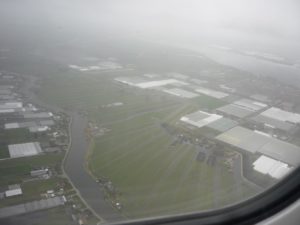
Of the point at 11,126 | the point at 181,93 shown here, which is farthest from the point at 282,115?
the point at 11,126

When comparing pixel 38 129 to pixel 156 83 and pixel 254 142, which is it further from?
pixel 156 83

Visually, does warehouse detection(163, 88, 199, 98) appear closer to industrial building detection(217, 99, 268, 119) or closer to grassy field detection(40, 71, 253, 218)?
grassy field detection(40, 71, 253, 218)

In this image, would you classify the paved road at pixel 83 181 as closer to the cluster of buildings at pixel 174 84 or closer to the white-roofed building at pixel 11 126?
the white-roofed building at pixel 11 126

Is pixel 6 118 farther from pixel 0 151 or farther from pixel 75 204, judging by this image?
pixel 75 204

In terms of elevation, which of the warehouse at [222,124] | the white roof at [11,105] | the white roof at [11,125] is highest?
the warehouse at [222,124]

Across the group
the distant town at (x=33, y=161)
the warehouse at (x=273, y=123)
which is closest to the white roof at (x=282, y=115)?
the warehouse at (x=273, y=123)

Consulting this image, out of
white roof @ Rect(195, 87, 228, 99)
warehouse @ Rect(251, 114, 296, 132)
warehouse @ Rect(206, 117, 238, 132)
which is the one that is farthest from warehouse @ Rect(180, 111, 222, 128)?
white roof @ Rect(195, 87, 228, 99)
